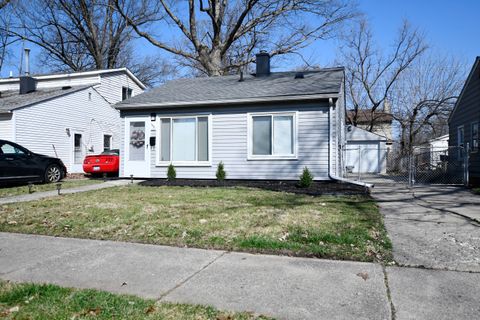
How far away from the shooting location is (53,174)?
13.1 m

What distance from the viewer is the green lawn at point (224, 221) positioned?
16.6ft

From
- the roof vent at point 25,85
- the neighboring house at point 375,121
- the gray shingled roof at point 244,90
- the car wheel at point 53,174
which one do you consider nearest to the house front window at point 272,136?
the gray shingled roof at point 244,90

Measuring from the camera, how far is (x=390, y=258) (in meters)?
4.50

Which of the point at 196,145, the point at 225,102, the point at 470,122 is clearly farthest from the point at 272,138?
the point at 470,122

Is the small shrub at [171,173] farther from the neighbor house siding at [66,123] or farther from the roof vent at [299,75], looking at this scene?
the neighbor house siding at [66,123]

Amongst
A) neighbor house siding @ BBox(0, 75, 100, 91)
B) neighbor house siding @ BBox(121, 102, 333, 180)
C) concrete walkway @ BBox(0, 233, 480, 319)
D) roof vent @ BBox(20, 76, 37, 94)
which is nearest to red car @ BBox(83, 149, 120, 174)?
neighbor house siding @ BBox(121, 102, 333, 180)

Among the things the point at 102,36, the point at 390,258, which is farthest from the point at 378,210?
the point at 102,36

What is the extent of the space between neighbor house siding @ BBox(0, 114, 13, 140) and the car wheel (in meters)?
5.24

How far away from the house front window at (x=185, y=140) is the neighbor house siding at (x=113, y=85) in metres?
12.1

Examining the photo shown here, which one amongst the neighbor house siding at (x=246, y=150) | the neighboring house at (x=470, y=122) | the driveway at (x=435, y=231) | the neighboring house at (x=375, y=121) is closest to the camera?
the driveway at (x=435, y=231)

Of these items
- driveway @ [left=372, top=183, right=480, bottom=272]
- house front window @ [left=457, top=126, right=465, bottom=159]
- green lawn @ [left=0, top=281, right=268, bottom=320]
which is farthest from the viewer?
house front window @ [left=457, top=126, right=465, bottom=159]

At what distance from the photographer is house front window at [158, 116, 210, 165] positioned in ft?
43.0

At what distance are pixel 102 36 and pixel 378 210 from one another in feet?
108

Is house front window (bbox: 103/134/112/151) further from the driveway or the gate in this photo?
the driveway
